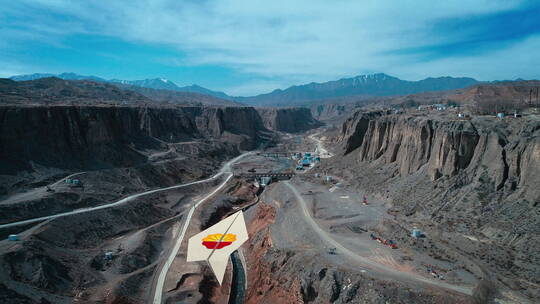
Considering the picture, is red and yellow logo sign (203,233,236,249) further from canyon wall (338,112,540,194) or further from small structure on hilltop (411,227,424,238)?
canyon wall (338,112,540,194)

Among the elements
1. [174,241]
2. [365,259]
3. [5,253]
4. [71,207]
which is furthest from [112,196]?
[365,259]

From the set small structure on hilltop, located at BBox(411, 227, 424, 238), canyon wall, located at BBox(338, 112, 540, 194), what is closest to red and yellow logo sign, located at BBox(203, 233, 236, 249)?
small structure on hilltop, located at BBox(411, 227, 424, 238)

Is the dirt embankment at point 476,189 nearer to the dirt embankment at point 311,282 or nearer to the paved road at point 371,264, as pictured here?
the paved road at point 371,264

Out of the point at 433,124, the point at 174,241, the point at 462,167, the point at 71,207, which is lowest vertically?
the point at 174,241

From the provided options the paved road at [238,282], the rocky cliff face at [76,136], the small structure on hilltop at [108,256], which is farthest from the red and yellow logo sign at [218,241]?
the rocky cliff face at [76,136]

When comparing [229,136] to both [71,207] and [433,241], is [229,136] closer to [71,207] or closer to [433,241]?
[71,207]
